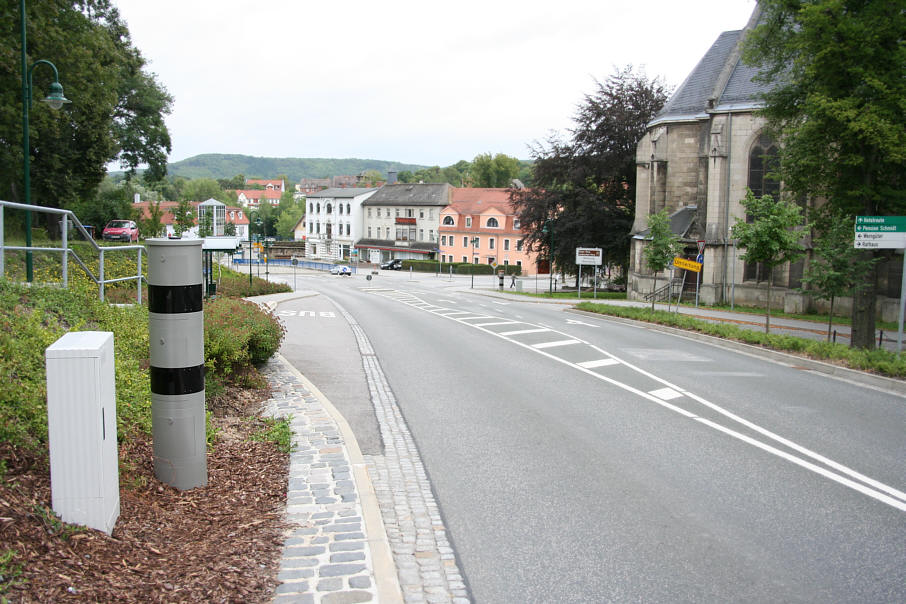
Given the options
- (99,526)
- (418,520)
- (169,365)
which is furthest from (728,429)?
(99,526)

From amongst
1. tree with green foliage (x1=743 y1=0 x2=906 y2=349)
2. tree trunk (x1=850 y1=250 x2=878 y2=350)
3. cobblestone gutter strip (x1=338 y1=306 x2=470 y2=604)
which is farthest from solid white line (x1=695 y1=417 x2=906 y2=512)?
tree trunk (x1=850 y1=250 x2=878 y2=350)

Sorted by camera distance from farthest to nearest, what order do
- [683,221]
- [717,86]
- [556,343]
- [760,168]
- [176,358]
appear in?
1. [683,221]
2. [717,86]
3. [760,168]
4. [556,343]
5. [176,358]

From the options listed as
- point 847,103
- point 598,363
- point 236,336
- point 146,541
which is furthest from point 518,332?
point 146,541

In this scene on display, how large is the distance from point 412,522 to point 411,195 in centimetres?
9793

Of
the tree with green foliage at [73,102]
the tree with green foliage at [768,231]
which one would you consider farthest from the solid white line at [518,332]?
the tree with green foliage at [73,102]

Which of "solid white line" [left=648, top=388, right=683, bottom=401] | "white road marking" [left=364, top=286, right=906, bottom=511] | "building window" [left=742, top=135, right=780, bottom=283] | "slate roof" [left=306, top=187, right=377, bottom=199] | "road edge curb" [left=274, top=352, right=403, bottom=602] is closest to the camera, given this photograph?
"road edge curb" [left=274, top=352, right=403, bottom=602]

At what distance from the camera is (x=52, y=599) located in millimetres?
3518

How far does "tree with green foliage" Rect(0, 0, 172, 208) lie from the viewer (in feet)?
75.5

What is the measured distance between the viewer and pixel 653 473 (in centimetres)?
734

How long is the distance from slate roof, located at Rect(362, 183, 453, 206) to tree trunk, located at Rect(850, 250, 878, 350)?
263ft

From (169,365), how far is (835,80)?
1978 centimetres

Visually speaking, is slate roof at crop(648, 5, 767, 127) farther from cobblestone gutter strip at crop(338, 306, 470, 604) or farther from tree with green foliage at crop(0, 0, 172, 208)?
cobblestone gutter strip at crop(338, 306, 470, 604)

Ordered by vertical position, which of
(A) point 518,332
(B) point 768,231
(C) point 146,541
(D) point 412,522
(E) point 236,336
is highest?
(B) point 768,231

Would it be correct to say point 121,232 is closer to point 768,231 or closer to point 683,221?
point 683,221
